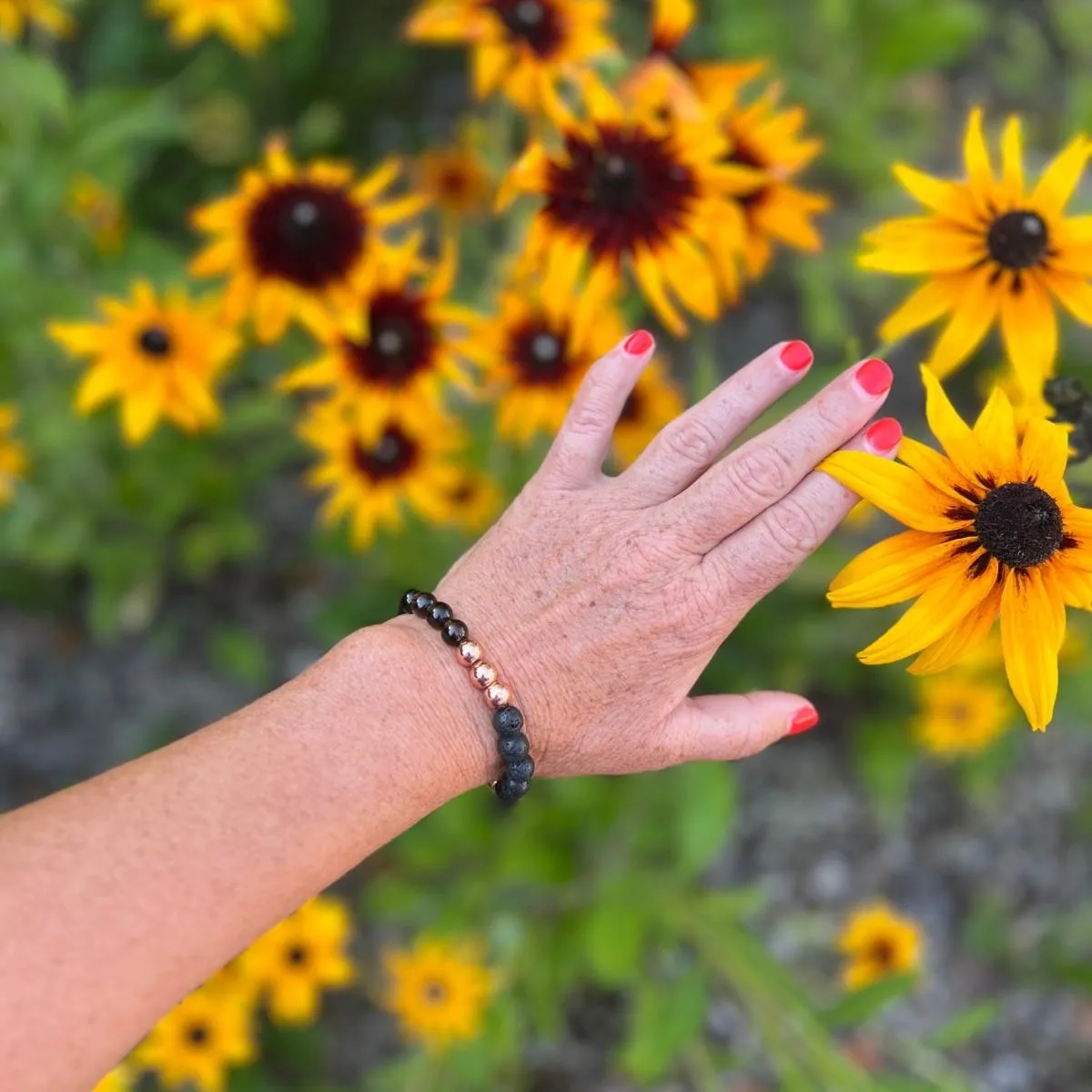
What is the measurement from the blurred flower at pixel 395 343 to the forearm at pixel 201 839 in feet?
1.62

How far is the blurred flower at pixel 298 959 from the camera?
1.63 metres

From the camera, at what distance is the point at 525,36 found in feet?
4.10

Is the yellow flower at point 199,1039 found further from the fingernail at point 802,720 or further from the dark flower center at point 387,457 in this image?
the fingernail at point 802,720

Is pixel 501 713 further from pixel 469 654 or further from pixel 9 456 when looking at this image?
pixel 9 456

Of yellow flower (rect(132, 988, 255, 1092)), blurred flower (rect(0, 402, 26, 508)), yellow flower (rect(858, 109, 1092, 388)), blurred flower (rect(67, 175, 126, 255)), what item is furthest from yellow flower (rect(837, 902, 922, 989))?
blurred flower (rect(67, 175, 126, 255))

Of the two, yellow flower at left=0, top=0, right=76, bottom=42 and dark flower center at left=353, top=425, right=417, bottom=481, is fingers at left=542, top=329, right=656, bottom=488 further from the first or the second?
yellow flower at left=0, top=0, right=76, bottom=42

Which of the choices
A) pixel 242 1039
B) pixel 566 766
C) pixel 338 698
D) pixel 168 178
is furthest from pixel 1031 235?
pixel 168 178

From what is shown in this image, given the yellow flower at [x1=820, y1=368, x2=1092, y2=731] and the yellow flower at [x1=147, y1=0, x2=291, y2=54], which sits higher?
the yellow flower at [x1=147, y1=0, x2=291, y2=54]

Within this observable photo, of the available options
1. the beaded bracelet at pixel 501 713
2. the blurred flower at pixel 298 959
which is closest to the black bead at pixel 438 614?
the beaded bracelet at pixel 501 713

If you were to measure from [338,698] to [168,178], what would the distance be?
5.88 feet

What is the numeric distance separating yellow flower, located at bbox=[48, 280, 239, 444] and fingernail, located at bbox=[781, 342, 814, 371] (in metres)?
0.81

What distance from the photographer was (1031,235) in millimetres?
962

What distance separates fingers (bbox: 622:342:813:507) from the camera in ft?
2.95

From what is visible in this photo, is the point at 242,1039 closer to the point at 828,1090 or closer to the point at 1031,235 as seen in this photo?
the point at 828,1090
